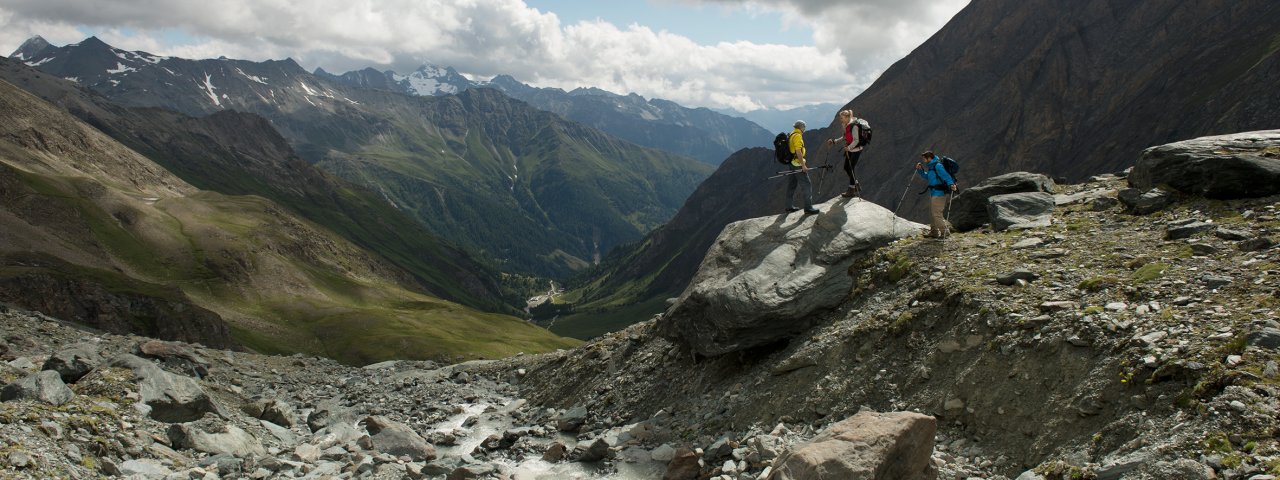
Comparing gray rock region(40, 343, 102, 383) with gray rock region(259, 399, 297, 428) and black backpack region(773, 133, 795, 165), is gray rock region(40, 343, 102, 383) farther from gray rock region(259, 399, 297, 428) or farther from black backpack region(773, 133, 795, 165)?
black backpack region(773, 133, 795, 165)

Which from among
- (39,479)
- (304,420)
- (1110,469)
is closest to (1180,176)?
(1110,469)

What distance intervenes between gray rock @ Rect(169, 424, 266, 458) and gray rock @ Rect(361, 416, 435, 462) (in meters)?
3.70

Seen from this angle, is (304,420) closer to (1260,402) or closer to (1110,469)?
(1110,469)

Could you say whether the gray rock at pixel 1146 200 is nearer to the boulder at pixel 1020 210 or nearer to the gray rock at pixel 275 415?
the boulder at pixel 1020 210

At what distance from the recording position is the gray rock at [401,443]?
24188mm

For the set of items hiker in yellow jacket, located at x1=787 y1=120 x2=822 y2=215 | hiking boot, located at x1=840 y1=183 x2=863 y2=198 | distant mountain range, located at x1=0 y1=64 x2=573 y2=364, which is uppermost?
→ hiker in yellow jacket, located at x1=787 y1=120 x2=822 y2=215

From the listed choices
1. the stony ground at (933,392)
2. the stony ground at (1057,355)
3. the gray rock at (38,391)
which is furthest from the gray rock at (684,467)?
the gray rock at (38,391)

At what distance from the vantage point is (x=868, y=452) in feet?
43.5

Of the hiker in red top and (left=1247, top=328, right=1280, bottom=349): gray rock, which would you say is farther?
the hiker in red top

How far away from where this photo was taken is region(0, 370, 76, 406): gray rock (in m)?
19.2

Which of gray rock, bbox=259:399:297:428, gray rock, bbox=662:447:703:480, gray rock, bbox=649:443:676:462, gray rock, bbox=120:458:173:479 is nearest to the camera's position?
gray rock, bbox=120:458:173:479

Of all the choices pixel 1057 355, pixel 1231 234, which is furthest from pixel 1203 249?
pixel 1057 355

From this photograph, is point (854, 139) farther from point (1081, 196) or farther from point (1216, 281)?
point (1216, 281)

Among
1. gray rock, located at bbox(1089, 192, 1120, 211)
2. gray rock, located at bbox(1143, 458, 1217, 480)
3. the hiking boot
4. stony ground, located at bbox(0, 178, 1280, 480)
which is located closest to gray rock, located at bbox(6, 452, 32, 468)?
stony ground, located at bbox(0, 178, 1280, 480)
